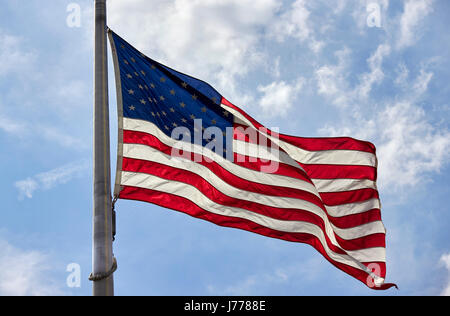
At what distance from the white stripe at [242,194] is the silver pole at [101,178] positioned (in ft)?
5.99

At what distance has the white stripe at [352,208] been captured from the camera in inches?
559

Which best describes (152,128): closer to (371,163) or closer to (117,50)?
(117,50)

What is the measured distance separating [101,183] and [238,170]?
14.7 ft

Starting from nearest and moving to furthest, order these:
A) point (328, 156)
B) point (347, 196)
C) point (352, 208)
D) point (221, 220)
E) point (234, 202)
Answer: point (221, 220)
point (234, 202)
point (352, 208)
point (347, 196)
point (328, 156)

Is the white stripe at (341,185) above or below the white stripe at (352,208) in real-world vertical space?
above

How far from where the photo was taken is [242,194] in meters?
13.6

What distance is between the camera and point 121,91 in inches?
505

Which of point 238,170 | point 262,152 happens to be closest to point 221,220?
point 238,170

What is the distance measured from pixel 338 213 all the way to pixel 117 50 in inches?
272

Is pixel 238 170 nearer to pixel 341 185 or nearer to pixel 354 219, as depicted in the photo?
pixel 341 185

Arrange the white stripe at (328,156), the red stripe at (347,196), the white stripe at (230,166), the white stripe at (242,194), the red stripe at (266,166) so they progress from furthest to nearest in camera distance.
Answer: the white stripe at (328,156)
the red stripe at (347,196)
the red stripe at (266,166)
the white stripe at (230,166)
the white stripe at (242,194)

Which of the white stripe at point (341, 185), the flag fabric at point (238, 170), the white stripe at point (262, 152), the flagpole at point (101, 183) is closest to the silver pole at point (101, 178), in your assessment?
the flagpole at point (101, 183)

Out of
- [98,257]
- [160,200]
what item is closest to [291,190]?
[160,200]

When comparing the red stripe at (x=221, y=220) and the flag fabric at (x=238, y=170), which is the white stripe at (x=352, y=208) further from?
the red stripe at (x=221, y=220)
